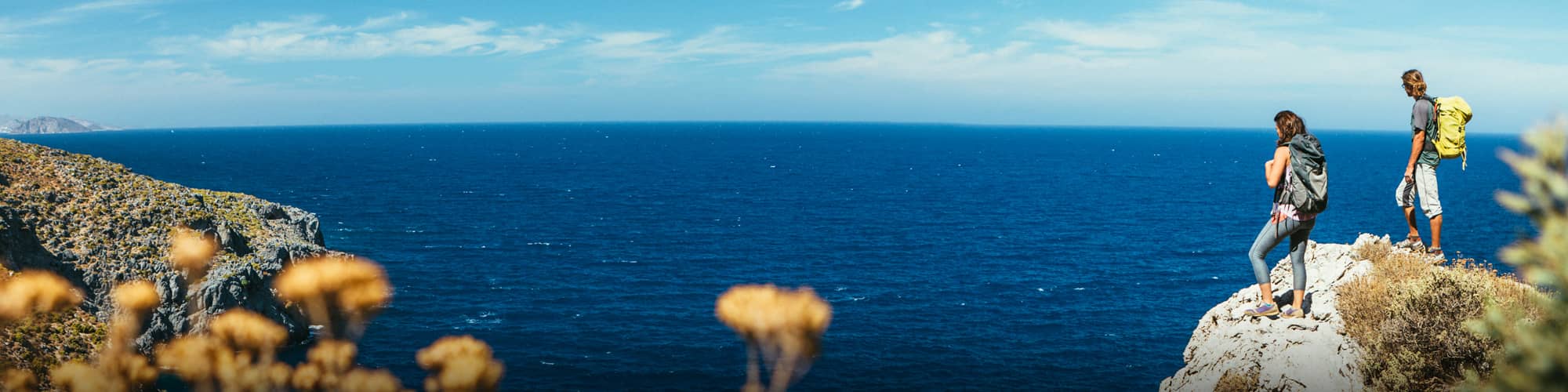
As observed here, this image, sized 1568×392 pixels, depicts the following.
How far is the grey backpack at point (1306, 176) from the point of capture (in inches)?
505

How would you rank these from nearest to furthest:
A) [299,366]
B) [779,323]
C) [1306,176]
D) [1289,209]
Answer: [779,323], [299,366], [1306,176], [1289,209]

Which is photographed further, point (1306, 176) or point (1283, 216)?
point (1283, 216)

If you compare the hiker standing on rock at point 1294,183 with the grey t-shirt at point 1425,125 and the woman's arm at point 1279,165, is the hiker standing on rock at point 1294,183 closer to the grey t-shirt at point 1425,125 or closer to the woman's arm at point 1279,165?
the woman's arm at point 1279,165

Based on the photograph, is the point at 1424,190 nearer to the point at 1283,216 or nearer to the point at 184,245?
the point at 1283,216

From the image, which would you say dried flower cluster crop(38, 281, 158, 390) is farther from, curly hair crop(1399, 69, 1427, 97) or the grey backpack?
curly hair crop(1399, 69, 1427, 97)

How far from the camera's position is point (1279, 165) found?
12930mm

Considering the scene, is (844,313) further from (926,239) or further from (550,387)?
(926,239)

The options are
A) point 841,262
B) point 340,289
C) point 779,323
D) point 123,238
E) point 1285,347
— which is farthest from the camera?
point 841,262

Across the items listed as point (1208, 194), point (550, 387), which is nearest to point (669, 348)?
point (550, 387)

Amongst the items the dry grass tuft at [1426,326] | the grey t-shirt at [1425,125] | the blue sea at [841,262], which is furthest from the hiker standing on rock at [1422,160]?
the blue sea at [841,262]

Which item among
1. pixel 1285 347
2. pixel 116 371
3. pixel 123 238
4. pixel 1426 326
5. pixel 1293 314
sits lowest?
pixel 123 238

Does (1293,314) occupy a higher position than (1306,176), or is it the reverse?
(1306,176)

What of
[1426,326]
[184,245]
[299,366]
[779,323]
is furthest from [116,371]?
[184,245]

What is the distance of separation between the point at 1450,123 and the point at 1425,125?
0.43 m
